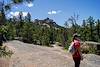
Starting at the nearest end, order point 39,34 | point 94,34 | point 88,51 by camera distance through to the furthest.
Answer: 1. point 88,51
2. point 94,34
3. point 39,34

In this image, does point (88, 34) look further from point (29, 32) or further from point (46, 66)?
point (46, 66)

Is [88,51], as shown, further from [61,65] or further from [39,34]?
[39,34]

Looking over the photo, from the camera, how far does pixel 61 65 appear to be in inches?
613

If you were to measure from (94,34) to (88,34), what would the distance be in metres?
4.14

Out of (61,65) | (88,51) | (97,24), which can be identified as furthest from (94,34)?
(61,65)

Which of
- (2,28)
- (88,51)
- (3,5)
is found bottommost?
(88,51)

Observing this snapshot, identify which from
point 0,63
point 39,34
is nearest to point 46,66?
point 0,63

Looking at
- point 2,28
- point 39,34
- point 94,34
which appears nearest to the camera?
point 2,28

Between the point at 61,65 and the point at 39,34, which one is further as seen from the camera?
the point at 39,34

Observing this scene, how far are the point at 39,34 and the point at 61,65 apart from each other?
156ft

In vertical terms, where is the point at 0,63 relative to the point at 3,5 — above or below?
below

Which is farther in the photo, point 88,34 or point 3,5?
point 88,34

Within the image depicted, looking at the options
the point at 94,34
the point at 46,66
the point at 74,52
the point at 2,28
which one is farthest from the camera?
the point at 94,34

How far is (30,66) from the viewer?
50.4 feet
